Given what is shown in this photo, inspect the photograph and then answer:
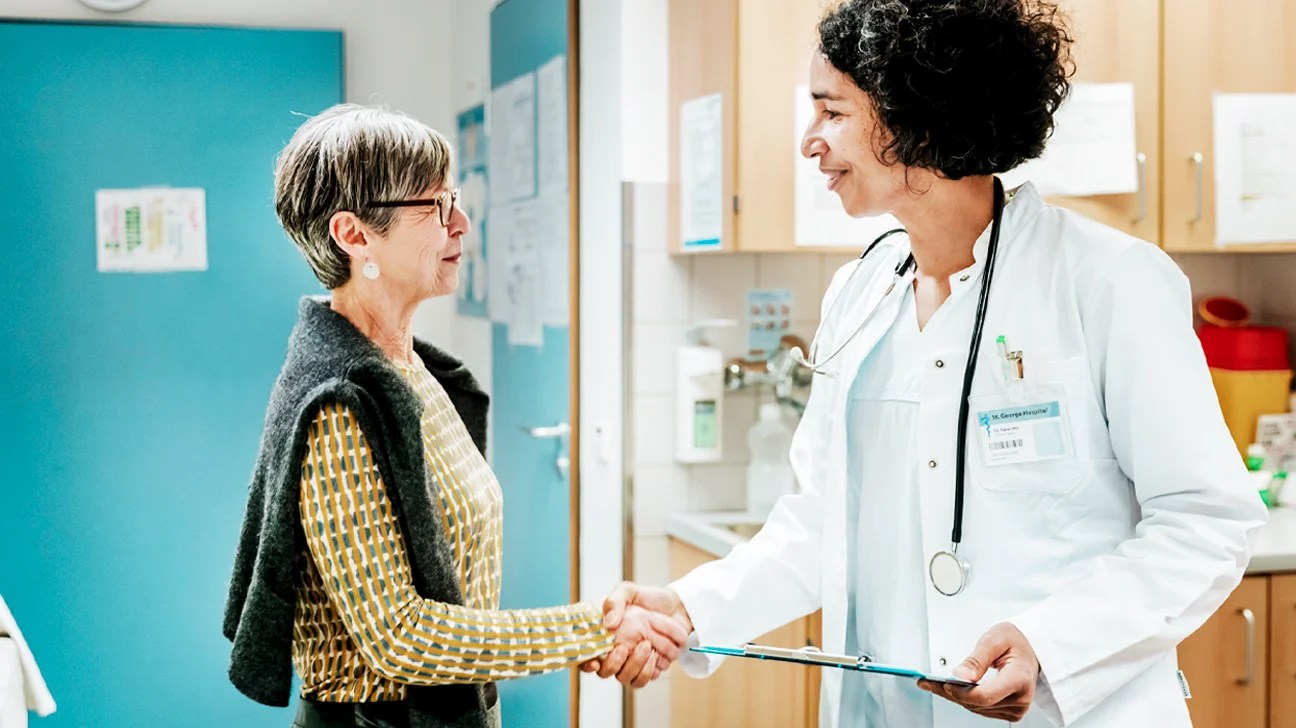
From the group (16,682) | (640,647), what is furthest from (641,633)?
(16,682)

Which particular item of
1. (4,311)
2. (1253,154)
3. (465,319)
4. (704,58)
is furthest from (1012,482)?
(4,311)

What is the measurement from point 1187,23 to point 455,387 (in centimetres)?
197

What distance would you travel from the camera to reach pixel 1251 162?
2773 millimetres

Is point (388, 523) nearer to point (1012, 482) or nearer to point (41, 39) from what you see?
point (1012, 482)

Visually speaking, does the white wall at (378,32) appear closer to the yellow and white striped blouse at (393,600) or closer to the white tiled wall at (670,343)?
the white tiled wall at (670,343)

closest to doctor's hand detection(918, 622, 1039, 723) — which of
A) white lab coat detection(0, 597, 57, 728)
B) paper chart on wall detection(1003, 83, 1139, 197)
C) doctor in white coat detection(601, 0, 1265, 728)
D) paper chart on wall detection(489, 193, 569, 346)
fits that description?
doctor in white coat detection(601, 0, 1265, 728)

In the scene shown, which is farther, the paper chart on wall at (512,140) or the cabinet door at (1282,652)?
the paper chart on wall at (512,140)

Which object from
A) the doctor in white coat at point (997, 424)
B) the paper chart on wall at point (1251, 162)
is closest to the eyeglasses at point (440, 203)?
the doctor in white coat at point (997, 424)

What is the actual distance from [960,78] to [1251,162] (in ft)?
5.59

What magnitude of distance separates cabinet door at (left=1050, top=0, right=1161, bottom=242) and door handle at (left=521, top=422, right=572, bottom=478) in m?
1.27

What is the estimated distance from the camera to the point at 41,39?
11.6ft

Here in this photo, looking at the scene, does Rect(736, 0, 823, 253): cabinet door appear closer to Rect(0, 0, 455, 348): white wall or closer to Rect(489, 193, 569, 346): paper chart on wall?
Rect(489, 193, 569, 346): paper chart on wall

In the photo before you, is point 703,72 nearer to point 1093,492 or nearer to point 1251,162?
point 1251,162

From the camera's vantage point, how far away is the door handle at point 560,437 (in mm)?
3059
